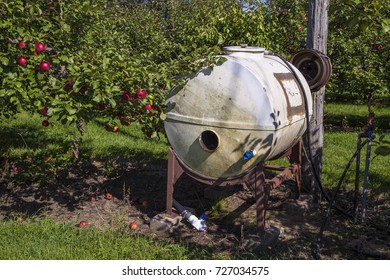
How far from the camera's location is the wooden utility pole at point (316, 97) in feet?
20.0

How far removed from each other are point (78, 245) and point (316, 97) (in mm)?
3458

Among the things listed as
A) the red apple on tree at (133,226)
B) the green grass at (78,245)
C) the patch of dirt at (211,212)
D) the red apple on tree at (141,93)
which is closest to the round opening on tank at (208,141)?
the red apple on tree at (141,93)

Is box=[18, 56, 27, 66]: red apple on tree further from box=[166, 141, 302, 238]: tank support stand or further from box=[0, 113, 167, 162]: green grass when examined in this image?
box=[0, 113, 167, 162]: green grass

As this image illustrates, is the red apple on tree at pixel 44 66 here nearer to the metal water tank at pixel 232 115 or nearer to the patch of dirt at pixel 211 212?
→ the metal water tank at pixel 232 115

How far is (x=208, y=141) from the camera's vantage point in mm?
4820

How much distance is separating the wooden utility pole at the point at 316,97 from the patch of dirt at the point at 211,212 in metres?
0.29

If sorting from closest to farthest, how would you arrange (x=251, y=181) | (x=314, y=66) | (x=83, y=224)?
(x=251, y=181), (x=83, y=224), (x=314, y=66)

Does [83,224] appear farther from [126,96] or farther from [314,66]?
[314,66]

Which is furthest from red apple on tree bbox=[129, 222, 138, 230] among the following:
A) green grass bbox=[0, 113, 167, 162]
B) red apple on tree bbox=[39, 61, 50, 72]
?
green grass bbox=[0, 113, 167, 162]

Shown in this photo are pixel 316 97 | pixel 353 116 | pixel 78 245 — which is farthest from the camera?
pixel 353 116

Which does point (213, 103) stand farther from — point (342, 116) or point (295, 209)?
point (342, 116)

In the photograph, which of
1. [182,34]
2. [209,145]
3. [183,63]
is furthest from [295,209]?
[182,34]

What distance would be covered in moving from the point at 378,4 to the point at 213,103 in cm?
175

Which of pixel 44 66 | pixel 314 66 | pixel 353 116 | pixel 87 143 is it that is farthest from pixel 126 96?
pixel 353 116
